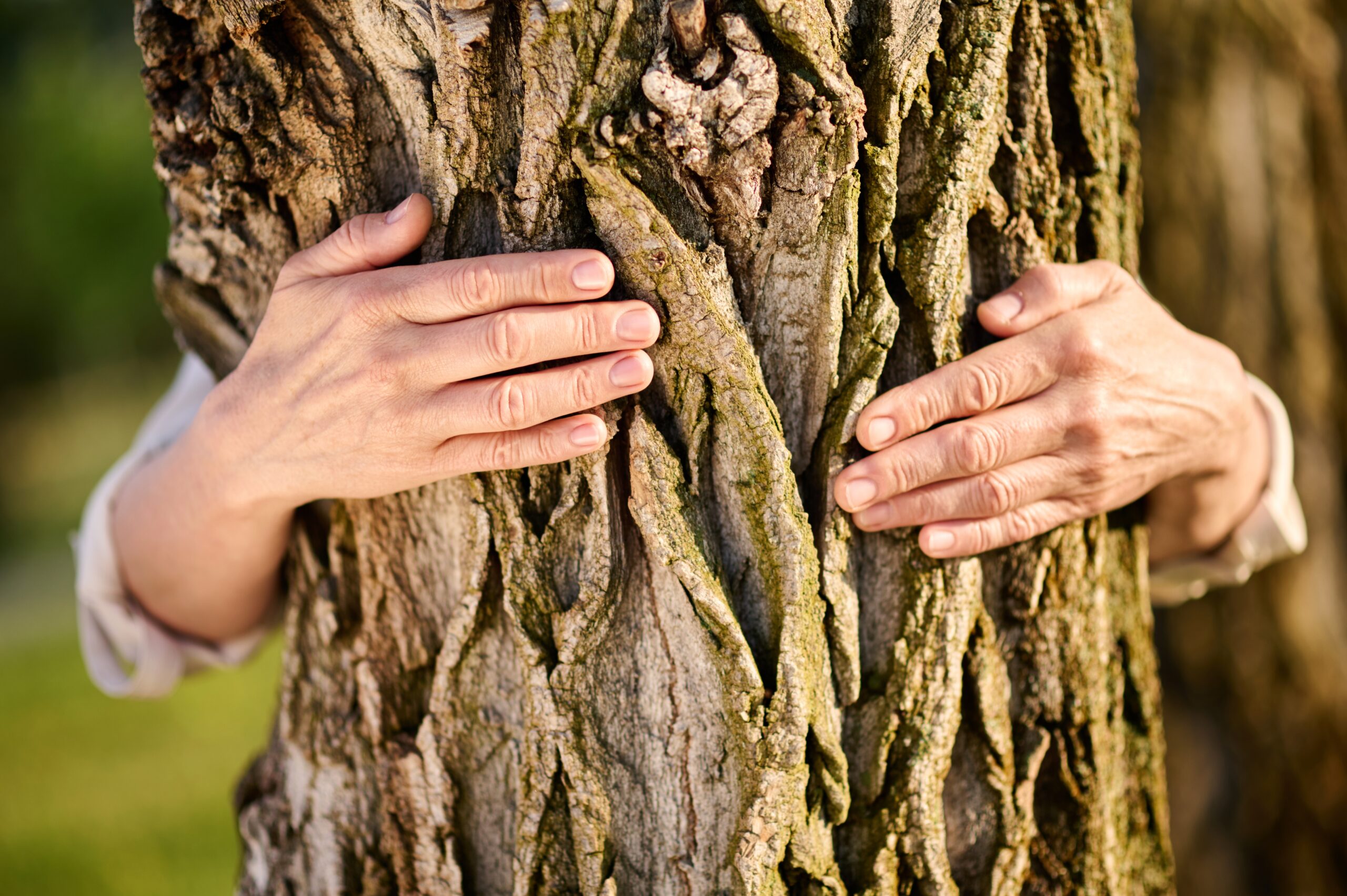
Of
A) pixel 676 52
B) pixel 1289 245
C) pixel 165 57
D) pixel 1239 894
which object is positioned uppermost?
pixel 1289 245

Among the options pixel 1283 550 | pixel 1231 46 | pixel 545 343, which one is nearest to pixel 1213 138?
pixel 1231 46

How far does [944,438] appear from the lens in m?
1.45

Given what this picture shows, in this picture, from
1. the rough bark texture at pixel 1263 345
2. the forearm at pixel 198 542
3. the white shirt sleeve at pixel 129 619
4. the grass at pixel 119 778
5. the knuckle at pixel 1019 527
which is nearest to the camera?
the knuckle at pixel 1019 527

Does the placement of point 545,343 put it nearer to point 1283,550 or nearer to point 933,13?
point 933,13

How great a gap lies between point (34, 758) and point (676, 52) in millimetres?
7373

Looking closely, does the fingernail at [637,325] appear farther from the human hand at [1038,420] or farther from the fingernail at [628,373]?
the human hand at [1038,420]

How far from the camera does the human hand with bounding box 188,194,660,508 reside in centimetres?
131

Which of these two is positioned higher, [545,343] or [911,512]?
[545,343]

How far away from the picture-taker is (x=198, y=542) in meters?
1.76

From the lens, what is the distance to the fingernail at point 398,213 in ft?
4.56

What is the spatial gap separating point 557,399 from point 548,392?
0.7 inches

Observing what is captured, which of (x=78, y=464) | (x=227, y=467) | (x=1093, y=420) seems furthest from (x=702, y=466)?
(x=78, y=464)

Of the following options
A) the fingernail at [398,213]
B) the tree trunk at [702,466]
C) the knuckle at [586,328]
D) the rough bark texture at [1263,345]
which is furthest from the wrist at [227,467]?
the rough bark texture at [1263,345]

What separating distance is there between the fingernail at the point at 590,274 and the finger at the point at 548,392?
0.37ft
